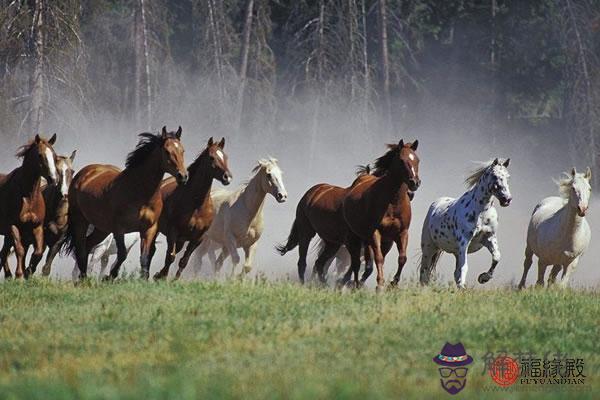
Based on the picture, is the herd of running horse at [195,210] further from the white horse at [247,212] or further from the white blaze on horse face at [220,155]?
the white horse at [247,212]

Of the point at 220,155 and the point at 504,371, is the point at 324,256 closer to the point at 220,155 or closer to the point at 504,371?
the point at 220,155

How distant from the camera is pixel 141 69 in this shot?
46.0m

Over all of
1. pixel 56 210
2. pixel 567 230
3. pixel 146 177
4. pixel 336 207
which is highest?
pixel 146 177

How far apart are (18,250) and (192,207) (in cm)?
259

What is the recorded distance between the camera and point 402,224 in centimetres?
1894

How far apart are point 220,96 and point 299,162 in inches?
198

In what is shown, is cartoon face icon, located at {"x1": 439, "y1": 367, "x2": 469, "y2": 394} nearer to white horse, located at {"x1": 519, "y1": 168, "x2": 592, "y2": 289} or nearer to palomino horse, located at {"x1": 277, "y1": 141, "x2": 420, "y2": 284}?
palomino horse, located at {"x1": 277, "y1": 141, "x2": 420, "y2": 284}

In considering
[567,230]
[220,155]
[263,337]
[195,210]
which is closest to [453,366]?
[263,337]

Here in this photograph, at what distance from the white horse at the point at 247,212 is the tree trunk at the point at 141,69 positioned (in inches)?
691

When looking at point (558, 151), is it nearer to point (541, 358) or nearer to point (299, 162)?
point (299, 162)

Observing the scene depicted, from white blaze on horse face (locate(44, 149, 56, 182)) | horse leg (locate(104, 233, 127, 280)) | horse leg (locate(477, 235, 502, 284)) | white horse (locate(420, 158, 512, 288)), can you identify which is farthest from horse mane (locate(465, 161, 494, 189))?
white blaze on horse face (locate(44, 149, 56, 182))

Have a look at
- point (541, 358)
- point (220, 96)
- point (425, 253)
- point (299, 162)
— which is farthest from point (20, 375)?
point (299, 162)

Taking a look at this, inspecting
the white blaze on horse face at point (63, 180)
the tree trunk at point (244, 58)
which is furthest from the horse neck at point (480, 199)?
the tree trunk at point (244, 58)

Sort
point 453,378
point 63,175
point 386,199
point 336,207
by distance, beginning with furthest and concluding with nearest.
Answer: point 336,207
point 63,175
point 386,199
point 453,378
